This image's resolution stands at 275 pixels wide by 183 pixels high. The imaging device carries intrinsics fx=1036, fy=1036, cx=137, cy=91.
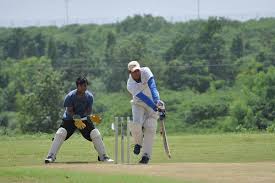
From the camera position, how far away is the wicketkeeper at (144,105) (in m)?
21.4

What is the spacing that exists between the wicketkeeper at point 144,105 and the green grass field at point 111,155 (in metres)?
1.24

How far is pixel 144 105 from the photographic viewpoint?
21.5m

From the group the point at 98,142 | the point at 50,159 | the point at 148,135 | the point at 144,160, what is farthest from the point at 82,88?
the point at 144,160

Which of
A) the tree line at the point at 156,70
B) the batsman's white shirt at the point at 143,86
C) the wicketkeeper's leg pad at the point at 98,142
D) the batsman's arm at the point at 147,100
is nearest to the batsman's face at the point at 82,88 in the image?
the wicketkeeper's leg pad at the point at 98,142

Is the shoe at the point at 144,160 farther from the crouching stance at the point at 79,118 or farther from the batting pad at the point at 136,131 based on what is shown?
the crouching stance at the point at 79,118

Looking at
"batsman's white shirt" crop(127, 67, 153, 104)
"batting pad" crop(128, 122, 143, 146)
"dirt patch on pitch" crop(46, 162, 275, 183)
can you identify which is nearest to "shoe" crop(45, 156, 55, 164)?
"dirt patch on pitch" crop(46, 162, 275, 183)

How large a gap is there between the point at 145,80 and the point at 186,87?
93.9 m

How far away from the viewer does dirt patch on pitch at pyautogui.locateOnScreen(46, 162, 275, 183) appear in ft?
56.0

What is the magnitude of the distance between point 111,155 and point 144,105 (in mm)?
4892

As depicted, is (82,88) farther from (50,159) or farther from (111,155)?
(111,155)

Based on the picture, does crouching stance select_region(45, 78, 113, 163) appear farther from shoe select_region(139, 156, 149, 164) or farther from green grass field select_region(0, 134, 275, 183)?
shoe select_region(139, 156, 149, 164)

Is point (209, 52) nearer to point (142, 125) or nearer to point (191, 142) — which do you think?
point (191, 142)

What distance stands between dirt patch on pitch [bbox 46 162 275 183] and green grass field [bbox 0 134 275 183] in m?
0.46

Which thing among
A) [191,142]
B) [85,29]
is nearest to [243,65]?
[85,29]
